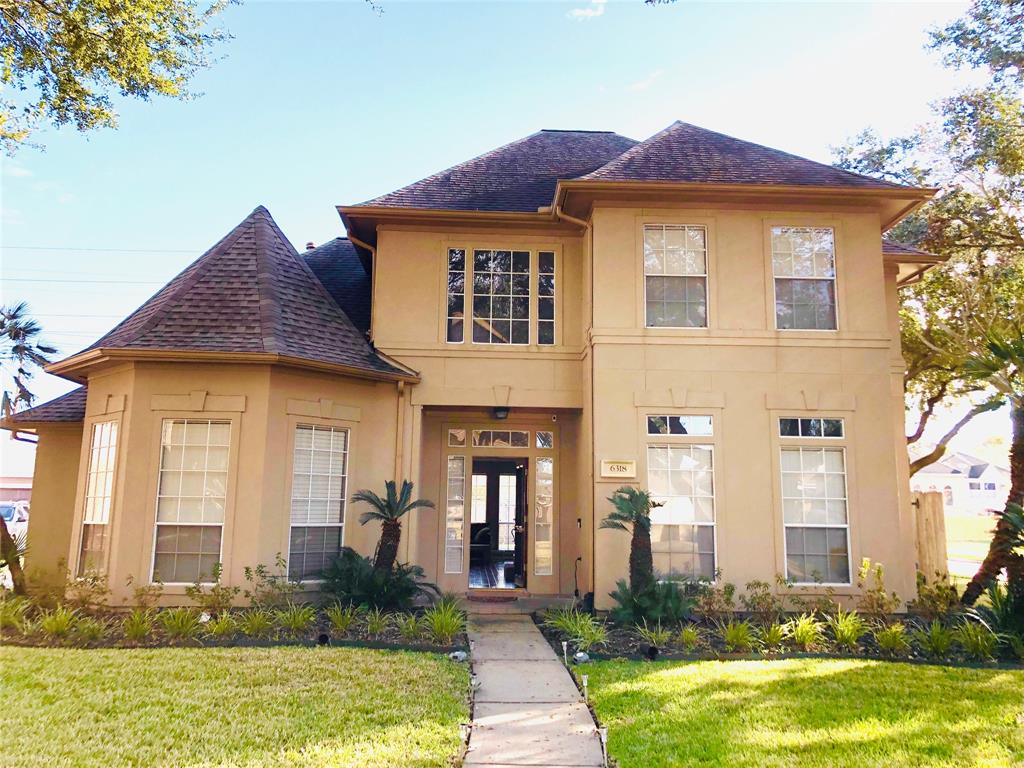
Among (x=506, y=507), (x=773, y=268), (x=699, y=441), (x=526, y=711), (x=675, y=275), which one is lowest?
(x=526, y=711)

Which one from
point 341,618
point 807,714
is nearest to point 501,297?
point 341,618

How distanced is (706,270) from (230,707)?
813 centimetres

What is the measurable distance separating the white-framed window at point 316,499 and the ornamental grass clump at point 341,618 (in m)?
1.09

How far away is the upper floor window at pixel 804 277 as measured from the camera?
10.2m

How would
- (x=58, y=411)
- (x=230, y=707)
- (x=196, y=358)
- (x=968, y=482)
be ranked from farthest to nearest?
(x=968, y=482), (x=58, y=411), (x=196, y=358), (x=230, y=707)

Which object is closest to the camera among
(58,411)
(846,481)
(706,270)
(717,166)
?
(846,481)

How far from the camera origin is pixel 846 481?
971 cm

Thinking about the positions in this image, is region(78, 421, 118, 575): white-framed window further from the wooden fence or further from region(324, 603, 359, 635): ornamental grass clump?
the wooden fence

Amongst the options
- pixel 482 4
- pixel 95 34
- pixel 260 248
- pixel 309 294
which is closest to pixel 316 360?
pixel 309 294

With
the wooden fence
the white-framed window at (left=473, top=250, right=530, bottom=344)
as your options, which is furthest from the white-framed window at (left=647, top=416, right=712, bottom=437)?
the wooden fence

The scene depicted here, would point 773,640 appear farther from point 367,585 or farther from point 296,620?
point 296,620

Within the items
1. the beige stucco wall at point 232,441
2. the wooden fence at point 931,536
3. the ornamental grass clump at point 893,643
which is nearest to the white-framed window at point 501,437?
Result: the beige stucco wall at point 232,441

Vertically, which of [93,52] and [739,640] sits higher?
[93,52]

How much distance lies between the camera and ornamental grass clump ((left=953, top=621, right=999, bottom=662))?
7047 mm
